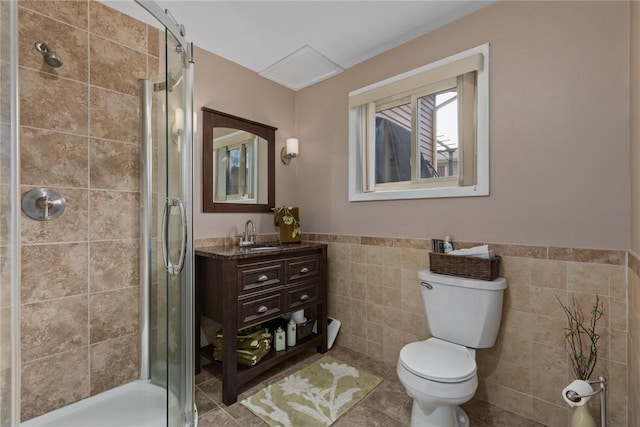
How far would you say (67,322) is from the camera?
1.57 m

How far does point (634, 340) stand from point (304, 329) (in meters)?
1.87

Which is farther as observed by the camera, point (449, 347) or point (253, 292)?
point (253, 292)

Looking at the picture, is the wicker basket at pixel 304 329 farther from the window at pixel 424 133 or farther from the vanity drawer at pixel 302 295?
the window at pixel 424 133

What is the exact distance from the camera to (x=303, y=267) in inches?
86.5

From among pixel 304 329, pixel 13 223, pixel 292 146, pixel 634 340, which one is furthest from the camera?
pixel 292 146

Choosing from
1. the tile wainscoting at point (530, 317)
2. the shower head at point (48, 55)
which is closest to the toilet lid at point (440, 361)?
the tile wainscoting at point (530, 317)

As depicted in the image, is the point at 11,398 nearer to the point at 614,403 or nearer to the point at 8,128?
the point at 8,128

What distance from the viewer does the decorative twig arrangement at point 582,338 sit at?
4.52ft

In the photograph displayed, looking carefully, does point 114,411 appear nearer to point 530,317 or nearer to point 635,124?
point 530,317

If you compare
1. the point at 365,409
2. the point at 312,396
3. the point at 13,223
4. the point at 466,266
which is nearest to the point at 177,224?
the point at 13,223

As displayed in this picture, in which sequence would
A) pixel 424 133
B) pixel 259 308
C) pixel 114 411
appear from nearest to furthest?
pixel 114 411
pixel 259 308
pixel 424 133

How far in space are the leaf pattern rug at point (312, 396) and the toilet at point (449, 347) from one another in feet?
1.45

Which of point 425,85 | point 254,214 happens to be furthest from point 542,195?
point 254,214

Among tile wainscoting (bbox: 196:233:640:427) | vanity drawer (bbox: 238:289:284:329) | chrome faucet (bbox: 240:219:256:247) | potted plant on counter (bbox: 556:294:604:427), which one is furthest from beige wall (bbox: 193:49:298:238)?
potted plant on counter (bbox: 556:294:604:427)
